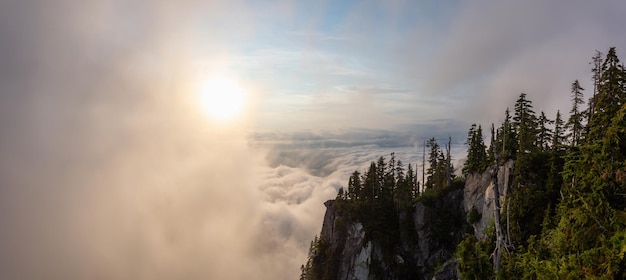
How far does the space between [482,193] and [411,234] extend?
57.8ft

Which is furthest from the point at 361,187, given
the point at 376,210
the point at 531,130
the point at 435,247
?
the point at 531,130

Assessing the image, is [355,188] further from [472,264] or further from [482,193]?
[472,264]

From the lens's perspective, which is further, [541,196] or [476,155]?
[476,155]

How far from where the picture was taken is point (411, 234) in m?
68.7

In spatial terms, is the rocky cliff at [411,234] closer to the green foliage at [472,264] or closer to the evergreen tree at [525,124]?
the evergreen tree at [525,124]

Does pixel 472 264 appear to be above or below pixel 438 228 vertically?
above

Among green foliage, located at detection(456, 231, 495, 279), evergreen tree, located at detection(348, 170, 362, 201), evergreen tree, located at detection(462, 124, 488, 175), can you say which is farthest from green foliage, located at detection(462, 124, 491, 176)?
green foliage, located at detection(456, 231, 495, 279)

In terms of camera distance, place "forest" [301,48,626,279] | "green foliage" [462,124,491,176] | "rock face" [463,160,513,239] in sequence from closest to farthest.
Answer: "forest" [301,48,626,279] < "rock face" [463,160,513,239] < "green foliage" [462,124,491,176]

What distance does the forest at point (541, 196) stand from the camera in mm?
14446

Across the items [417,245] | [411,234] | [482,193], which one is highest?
A: [482,193]

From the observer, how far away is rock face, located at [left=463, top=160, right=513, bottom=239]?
48881mm

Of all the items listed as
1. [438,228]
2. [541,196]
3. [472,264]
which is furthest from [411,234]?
[472,264]

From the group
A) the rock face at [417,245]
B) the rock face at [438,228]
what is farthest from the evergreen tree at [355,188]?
the rock face at [438,228]

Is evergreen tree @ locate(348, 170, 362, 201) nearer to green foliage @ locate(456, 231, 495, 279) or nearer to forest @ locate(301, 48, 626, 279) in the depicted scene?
forest @ locate(301, 48, 626, 279)
